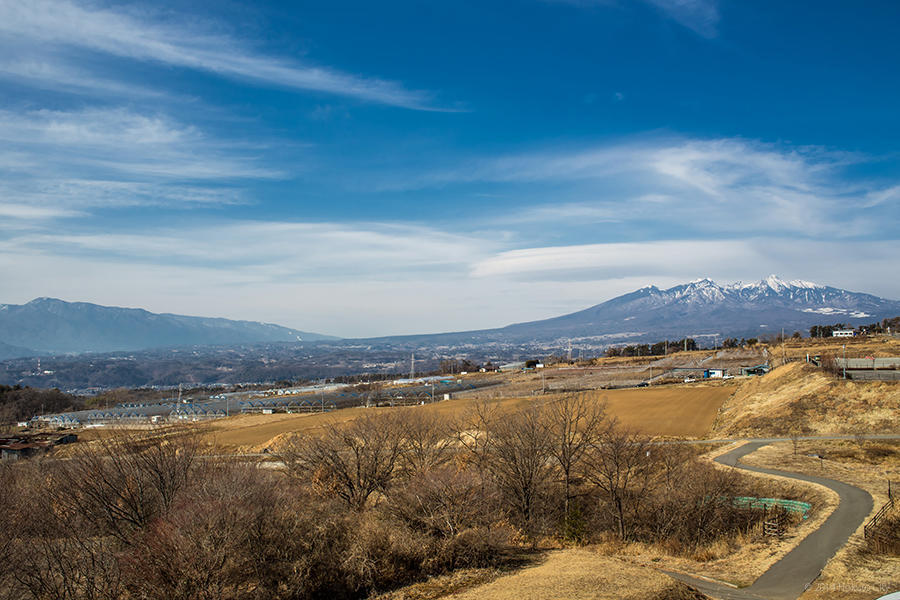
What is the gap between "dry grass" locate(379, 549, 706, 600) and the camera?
16.6m

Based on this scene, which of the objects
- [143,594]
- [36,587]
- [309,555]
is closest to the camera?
[36,587]

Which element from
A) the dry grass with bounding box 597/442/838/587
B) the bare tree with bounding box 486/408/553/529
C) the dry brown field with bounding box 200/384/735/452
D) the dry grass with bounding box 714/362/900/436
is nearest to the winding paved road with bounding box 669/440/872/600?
the dry grass with bounding box 597/442/838/587

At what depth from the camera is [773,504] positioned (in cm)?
3012

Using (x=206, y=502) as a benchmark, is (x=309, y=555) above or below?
below

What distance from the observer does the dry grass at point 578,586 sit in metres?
16.6

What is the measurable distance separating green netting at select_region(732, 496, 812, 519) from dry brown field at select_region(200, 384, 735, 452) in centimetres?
1805

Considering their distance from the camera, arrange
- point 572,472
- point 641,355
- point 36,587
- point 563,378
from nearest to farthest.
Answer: point 36,587
point 572,472
point 563,378
point 641,355

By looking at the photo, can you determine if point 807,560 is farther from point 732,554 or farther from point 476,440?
point 476,440

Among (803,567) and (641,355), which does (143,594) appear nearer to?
(803,567)

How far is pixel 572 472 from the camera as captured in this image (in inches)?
1455

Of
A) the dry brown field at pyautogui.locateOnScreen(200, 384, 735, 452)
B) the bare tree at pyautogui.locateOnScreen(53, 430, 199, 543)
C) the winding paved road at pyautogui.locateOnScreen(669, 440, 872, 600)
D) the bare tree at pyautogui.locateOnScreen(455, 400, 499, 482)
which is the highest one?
the bare tree at pyautogui.locateOnScreen(53, 430, 199, 543)

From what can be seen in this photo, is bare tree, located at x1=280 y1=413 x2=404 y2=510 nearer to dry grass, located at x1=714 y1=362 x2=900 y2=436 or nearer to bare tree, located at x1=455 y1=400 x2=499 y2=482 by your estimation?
bare tree, located at x1=455 y1=400 x2=499 y2=482

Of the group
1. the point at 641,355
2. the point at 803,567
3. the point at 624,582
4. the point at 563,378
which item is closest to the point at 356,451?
the point at 624,582

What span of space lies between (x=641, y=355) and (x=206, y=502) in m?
154
